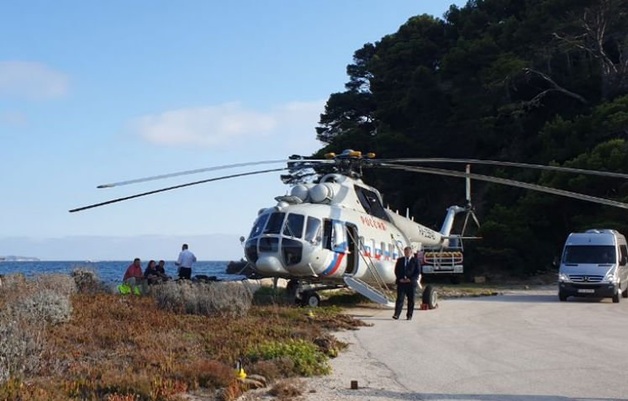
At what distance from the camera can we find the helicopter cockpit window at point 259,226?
17.6 metres

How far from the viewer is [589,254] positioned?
74.6 ft

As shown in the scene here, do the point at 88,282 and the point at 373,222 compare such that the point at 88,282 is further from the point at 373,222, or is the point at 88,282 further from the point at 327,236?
the point at 373,222

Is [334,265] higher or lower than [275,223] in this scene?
lower

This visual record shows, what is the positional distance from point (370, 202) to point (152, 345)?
10886mm

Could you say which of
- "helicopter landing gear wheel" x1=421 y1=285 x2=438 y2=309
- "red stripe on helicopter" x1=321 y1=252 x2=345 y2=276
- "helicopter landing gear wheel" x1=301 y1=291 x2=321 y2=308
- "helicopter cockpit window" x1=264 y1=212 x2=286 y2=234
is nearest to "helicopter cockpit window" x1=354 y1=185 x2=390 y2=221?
"red stripe on helicopter" x1=321 y1=252 x2=345 y2=276

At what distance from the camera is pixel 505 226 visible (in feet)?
122

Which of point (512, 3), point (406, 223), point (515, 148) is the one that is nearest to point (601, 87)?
point (515, 148)

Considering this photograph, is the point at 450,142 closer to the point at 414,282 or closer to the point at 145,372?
the point at 414,282

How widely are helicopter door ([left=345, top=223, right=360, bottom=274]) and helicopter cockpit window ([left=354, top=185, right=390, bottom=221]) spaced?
1362mm

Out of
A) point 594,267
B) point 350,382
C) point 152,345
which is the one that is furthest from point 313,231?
point 594,267

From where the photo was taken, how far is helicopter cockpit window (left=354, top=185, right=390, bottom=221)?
19.9 metres

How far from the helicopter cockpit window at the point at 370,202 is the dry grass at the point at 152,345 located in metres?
4.22

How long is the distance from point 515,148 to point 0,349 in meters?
42.0

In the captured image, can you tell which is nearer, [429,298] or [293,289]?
[293,289]
